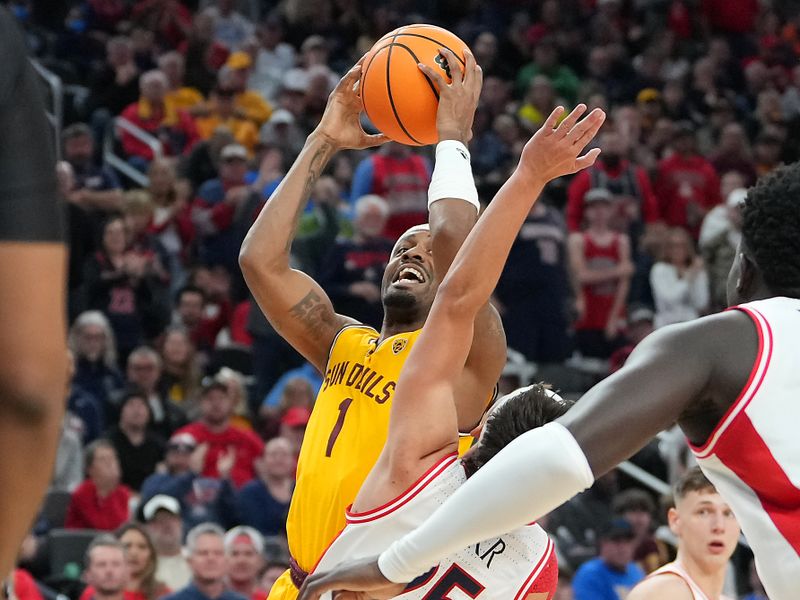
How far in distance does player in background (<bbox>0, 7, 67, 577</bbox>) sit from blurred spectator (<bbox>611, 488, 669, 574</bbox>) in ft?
23.9

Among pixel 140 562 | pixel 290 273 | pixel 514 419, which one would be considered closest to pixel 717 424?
pixel 514 419

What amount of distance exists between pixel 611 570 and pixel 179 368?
13.2ft

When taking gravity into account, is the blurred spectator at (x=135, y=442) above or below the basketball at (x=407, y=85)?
below

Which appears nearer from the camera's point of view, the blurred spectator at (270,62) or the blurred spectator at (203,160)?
the blurred spectator at (203,160)

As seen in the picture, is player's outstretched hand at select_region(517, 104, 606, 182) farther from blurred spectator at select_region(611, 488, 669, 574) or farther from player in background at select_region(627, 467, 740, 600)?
blurred spectator at select_region(611, 488, 669, 574)

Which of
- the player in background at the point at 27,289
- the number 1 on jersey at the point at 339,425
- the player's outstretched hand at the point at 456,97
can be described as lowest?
the number 1 on jersey at the point at 339,425

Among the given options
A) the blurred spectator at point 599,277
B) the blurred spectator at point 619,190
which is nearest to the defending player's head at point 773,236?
the blurred spectator at point 599,277

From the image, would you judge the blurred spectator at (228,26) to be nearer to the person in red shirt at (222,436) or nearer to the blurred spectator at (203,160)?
the blurred spectator at (203,160)

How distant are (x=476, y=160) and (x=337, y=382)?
943 cm

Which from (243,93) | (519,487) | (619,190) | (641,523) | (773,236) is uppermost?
(773,236)

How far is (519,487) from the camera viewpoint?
234 centimetres

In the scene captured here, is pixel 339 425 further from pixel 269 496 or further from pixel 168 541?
pixel 269 496

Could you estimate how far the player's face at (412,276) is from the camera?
4379 mm

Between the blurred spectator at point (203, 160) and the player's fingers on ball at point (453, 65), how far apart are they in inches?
351
